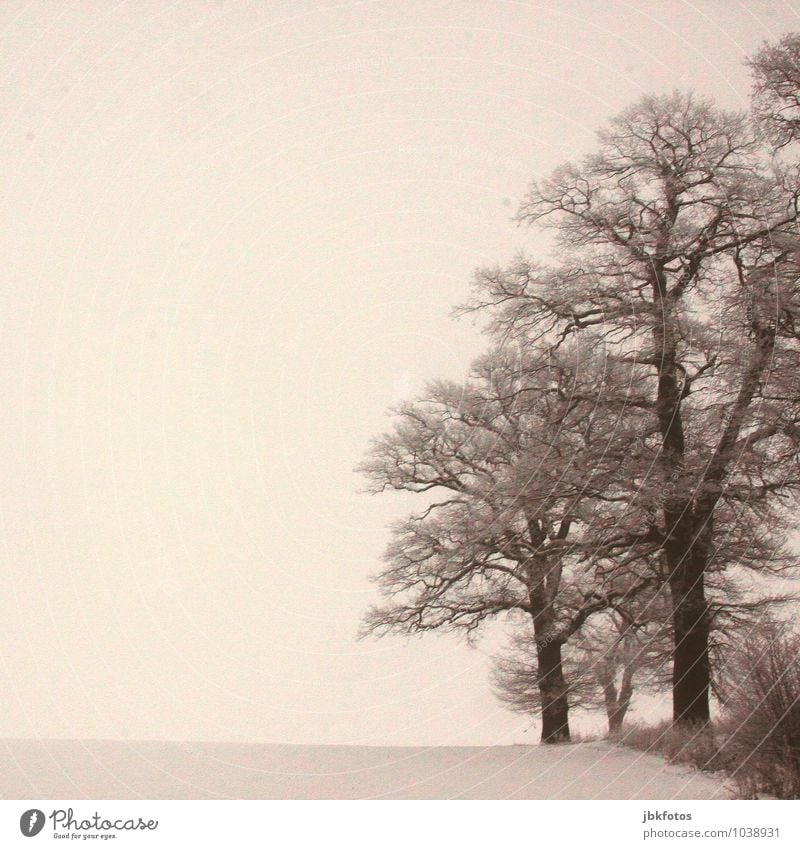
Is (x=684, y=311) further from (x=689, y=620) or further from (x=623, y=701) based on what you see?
(x=623, y=701)

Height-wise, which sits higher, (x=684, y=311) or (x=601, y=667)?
(x=684, y=311)

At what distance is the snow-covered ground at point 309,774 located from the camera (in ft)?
26.1

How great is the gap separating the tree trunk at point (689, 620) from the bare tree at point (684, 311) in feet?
0.05

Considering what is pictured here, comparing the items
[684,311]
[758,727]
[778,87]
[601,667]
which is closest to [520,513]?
[601,667]

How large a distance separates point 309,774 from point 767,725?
13.0ft

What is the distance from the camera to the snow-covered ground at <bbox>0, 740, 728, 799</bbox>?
7945 millimetres

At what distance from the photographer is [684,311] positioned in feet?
32.4

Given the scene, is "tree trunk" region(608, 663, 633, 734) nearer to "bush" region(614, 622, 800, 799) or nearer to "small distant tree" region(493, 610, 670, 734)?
"small distant tree" region(493, 610, 670, 734)

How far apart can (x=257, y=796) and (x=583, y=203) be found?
6668 millimetres

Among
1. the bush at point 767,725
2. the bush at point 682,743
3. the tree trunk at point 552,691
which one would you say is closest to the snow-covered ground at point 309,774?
the bush at point 682,743

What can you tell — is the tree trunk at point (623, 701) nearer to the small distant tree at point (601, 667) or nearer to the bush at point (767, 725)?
the small distant tree at point (601, 667)

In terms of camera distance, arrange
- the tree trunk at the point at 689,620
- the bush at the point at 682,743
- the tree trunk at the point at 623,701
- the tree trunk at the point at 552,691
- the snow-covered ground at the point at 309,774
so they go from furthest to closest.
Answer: the tree trunk at the point at 552,691 → the tree trunk at the point at 623,701 → the tree trunk at the point at 689,620 → the bush at the point at 682,743 → the snow-covered ground at the point at 309,774

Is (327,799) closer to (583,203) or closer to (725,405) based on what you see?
(725,405)

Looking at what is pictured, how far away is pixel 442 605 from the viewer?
10.2 meters
